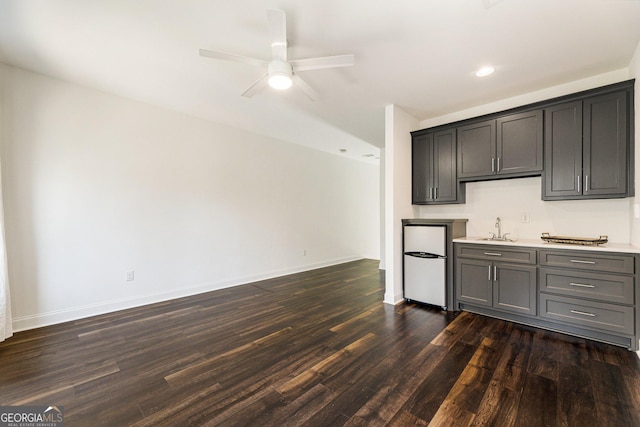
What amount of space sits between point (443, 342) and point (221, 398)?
6.51 ft

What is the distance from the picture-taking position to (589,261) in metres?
2.51

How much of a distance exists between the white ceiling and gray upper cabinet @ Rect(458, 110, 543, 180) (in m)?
0.38

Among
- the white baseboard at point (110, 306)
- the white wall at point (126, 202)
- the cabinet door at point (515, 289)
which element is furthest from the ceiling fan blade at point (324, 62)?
the white baseboard at point (110, 306)

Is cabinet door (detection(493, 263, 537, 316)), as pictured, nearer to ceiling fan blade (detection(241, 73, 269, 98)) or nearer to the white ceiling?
the white ceiling

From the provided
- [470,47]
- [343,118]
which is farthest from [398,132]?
[470,47]

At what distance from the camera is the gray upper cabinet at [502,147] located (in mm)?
2984

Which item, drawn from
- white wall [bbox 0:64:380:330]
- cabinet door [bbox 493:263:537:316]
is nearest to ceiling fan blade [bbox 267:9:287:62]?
white wall [bbox 0:64:380:330]

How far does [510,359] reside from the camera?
221 cm

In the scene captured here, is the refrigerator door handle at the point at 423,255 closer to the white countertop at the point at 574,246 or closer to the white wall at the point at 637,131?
the white countertop at the point at 574,246

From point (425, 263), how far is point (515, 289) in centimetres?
98

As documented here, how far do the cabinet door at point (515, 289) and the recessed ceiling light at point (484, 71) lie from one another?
2.07 metres

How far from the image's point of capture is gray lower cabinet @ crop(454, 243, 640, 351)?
2369mm

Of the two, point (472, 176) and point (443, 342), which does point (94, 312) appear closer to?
point (443, 342)

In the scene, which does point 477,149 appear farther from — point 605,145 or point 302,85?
point 302,85
